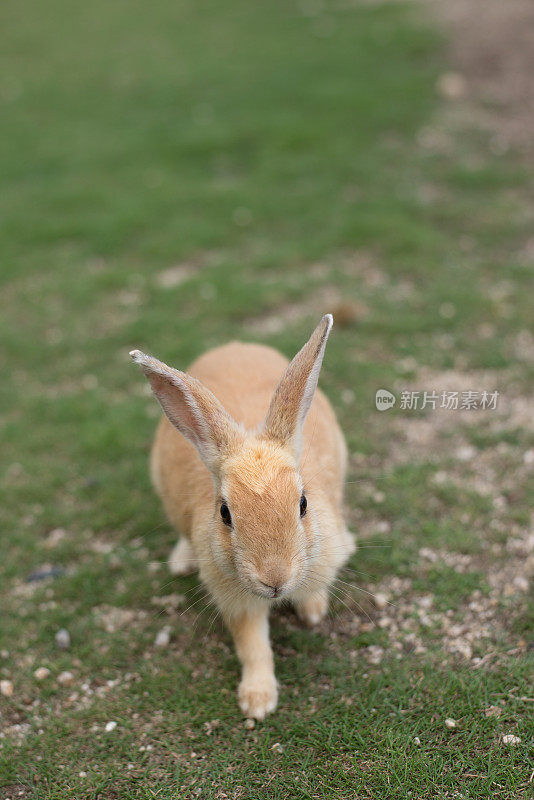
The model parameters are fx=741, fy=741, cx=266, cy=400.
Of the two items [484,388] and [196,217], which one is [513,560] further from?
[196,217]

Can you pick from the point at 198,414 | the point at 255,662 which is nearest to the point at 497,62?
the point at 198,414

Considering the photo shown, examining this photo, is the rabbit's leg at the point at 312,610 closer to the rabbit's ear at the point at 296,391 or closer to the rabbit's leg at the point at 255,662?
the rabbit's leg at the point at 255,662

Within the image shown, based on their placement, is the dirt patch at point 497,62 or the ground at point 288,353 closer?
the ground at point 288,353

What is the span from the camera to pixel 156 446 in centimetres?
409

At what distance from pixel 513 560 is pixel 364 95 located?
7363 mm

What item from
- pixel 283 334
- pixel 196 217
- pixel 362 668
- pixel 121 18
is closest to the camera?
pixel 362 668

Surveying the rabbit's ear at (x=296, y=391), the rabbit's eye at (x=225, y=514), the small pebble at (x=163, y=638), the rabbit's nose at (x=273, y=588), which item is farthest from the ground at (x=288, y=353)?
the rabbit's ear at (x=296, y=391)

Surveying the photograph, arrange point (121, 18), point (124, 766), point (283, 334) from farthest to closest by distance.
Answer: point (121, 18) < point (283, 334) < point (124, 766)

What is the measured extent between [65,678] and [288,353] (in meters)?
2.88

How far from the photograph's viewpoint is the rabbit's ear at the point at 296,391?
2.92 m

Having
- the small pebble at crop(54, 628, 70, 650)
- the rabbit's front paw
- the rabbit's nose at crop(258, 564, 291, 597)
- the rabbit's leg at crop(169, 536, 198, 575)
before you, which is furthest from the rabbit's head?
the small pebble at crop(54, 628, 70, 650)

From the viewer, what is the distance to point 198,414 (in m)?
2.92

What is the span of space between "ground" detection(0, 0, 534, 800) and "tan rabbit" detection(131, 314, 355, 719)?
320mm

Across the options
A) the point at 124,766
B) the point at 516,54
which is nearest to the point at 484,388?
the point at 124,766
